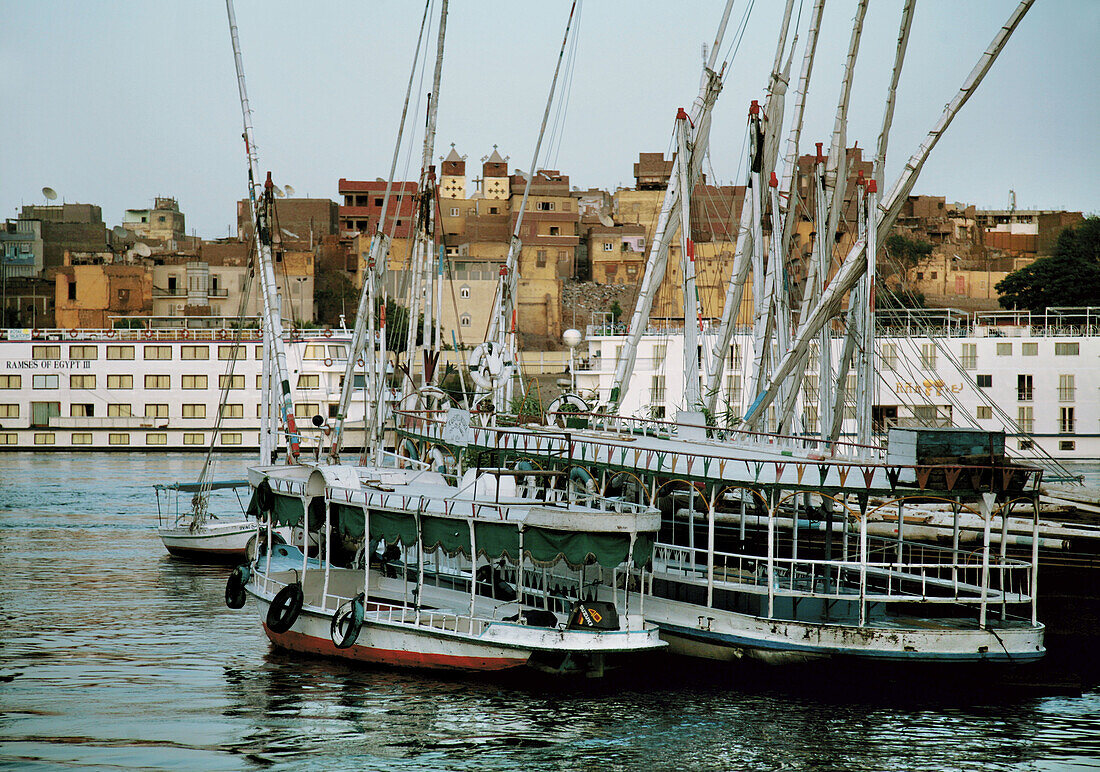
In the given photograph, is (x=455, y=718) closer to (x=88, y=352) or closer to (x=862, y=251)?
(x=862, y=251)

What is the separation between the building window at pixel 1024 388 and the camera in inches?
2721

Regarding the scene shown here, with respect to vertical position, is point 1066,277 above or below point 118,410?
above

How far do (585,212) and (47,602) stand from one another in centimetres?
10982

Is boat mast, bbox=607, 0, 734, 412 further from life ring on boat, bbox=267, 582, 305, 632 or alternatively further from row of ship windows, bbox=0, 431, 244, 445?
row of ship windows, bbox=0, 431, 244, 445

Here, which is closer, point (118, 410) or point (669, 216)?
point (669, 216)

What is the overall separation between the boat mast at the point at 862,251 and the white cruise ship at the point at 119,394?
197 ft

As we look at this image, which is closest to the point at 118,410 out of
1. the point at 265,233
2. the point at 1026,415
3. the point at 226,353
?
the point at 226,353

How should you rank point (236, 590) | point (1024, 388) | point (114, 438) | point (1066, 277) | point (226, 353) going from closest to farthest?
point (236, 590), point (1024, 388), point (226, 353), point (114, 438), point (1066, 277)

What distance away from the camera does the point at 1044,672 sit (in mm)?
21953

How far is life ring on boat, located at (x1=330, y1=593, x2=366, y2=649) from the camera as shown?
20.6 m

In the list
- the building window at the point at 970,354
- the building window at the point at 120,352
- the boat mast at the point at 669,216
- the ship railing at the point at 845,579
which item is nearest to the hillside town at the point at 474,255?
the building window at the point at 120,352

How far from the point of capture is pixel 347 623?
21125mm

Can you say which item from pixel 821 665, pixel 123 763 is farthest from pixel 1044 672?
pixel 123 763

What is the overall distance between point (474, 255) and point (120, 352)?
34073 millimetres
